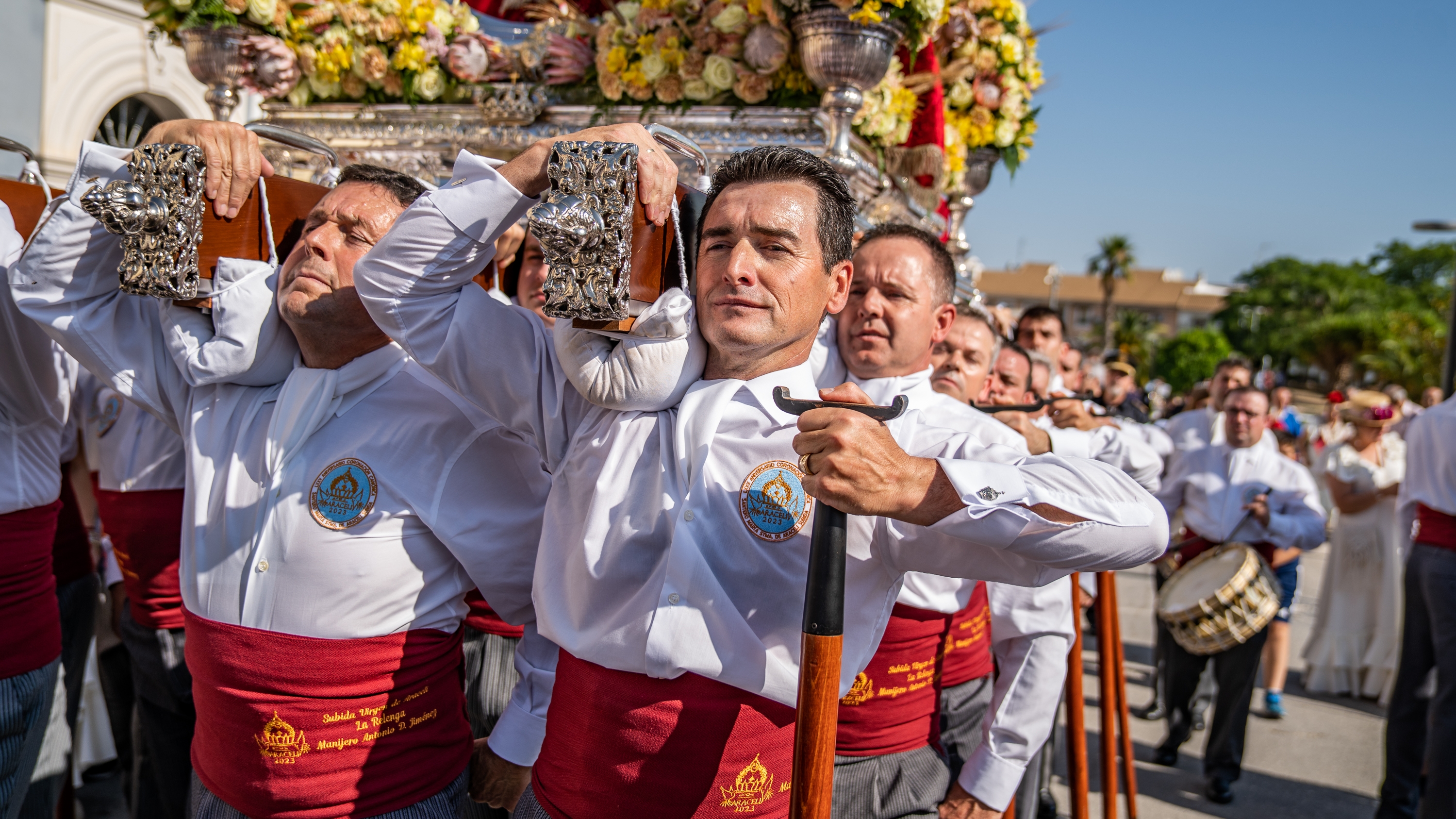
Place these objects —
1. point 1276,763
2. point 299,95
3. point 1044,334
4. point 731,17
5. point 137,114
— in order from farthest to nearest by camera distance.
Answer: point 137,114, point 1044,334, point 1276,763, point 299,95, point 731,17

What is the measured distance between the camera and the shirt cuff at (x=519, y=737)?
7.70ft

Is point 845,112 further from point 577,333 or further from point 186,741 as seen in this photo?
point 186,741

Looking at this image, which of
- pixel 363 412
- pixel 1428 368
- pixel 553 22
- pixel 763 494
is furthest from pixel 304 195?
pixel 1428 368

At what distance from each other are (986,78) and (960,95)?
0.18 metres

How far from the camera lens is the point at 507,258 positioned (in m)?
3.39

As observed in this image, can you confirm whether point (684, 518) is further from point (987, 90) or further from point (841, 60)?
point (987, 90)

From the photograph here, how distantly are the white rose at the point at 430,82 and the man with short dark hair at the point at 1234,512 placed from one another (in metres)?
4.34

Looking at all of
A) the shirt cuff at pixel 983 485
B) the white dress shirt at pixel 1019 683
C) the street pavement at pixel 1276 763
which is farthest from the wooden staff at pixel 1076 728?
the shirt cuff at pixel 983 485

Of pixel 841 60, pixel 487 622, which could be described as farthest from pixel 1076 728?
pixel 841 60

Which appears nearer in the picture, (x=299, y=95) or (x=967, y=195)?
(x=299, y=95)

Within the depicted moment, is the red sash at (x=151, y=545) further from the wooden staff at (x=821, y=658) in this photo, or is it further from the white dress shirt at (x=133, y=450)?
the wooden staff at (x=821, y=658)

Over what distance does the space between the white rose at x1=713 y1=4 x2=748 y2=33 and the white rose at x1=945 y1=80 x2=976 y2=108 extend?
1701mm

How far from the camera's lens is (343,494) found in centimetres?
221

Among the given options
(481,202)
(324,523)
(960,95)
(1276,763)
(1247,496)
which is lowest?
(1276,763)
